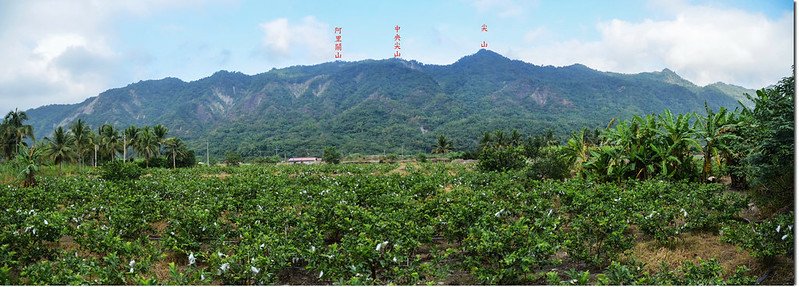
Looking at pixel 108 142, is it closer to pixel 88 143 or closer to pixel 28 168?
pixel 88 143

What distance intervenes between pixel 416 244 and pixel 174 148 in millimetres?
48502

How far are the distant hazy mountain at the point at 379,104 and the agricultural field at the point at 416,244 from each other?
3206 inches

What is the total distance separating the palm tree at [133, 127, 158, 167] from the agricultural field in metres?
38.7

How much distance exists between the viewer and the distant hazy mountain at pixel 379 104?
10575 centimetres

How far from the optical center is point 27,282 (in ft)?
18.9

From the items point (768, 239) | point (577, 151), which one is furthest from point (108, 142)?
point (768, 239)

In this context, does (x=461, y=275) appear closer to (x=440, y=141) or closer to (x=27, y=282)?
(x=27, y=282)

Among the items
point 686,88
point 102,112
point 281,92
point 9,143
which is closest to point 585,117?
point 686,88

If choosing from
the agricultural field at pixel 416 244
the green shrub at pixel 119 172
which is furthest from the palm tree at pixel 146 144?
the agricultural field at pixel 416 244

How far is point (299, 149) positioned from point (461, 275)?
89086 mm

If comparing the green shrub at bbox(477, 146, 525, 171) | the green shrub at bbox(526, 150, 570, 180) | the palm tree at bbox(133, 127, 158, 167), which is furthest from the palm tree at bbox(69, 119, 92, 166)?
the green shrub at bbox(526, 150, 570, 180)

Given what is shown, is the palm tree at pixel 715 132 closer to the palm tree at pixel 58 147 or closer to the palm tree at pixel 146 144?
the palm tree at pixel 146 144

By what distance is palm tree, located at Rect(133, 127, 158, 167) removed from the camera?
44875 mm

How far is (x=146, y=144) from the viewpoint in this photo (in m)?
45.2
